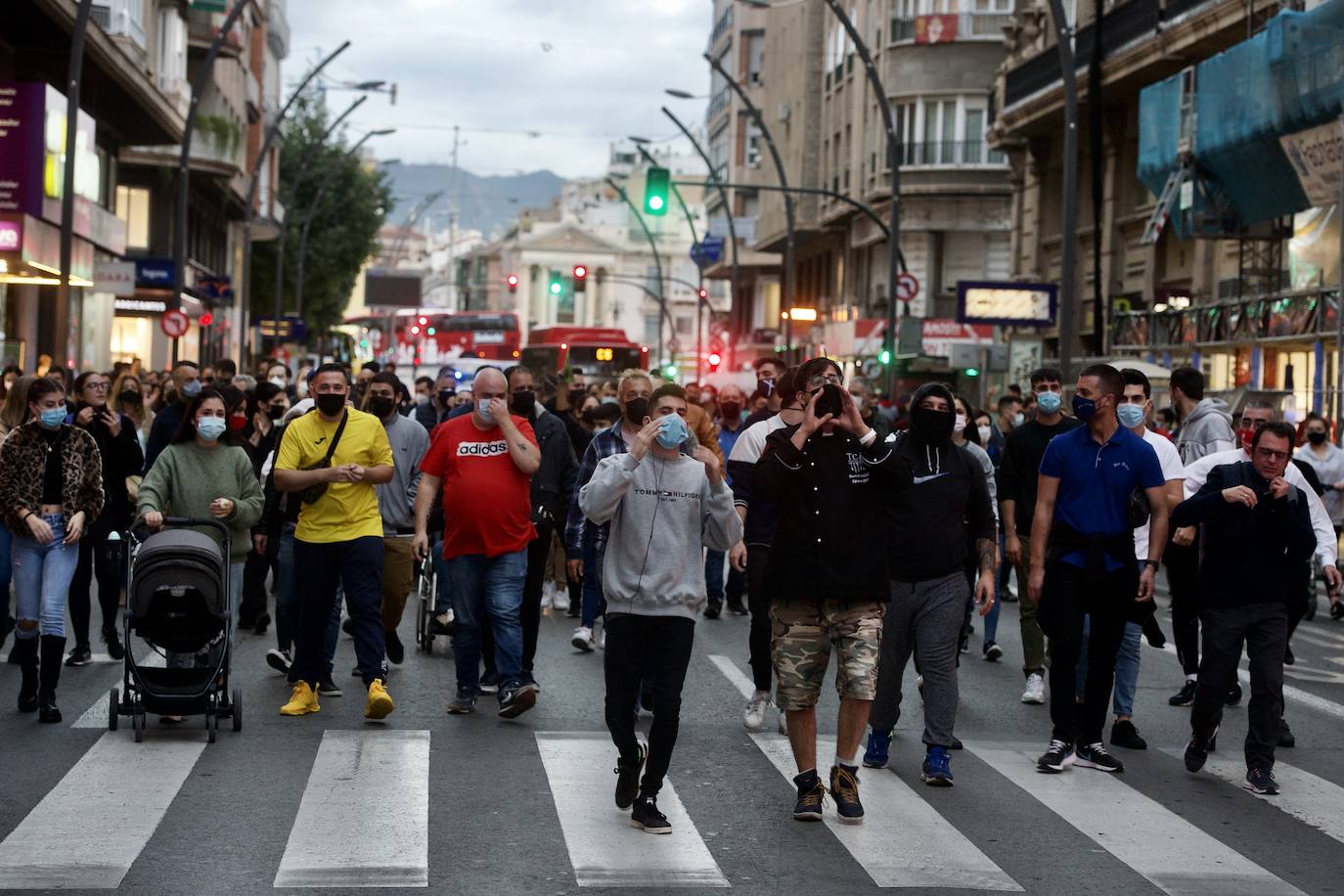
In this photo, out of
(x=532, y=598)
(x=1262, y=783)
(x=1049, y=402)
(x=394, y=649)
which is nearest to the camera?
(x=1262, y=783)

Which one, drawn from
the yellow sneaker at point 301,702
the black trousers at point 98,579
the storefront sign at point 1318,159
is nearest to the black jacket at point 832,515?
the yellow sneaker at point 301,702

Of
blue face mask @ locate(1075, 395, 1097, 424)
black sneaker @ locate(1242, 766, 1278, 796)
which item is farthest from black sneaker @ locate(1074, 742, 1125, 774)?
blue face mask @ locate(1075, 395, 1097, 424)

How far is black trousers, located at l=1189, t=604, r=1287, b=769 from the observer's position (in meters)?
9.46

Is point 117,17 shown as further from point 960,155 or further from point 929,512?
point 929,512

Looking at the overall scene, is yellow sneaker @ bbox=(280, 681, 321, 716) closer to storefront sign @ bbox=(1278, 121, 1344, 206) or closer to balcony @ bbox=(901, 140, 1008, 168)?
storefront sign @ bbox=(1278, 121, 1344, 206)

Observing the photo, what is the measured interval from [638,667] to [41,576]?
3.72m

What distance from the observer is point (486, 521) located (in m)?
10.7

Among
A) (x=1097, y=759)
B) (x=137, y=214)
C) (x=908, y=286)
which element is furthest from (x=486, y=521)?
(x=137, y=214)

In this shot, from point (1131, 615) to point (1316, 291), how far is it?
18481mm

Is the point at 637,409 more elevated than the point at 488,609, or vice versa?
the point at 637,409

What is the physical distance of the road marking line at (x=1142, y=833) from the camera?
24.6ft

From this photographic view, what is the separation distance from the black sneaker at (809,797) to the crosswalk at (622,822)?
0.23 ft

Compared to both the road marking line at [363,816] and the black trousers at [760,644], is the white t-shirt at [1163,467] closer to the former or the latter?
the black trousers at [760,644]

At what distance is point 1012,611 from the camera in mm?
17469
